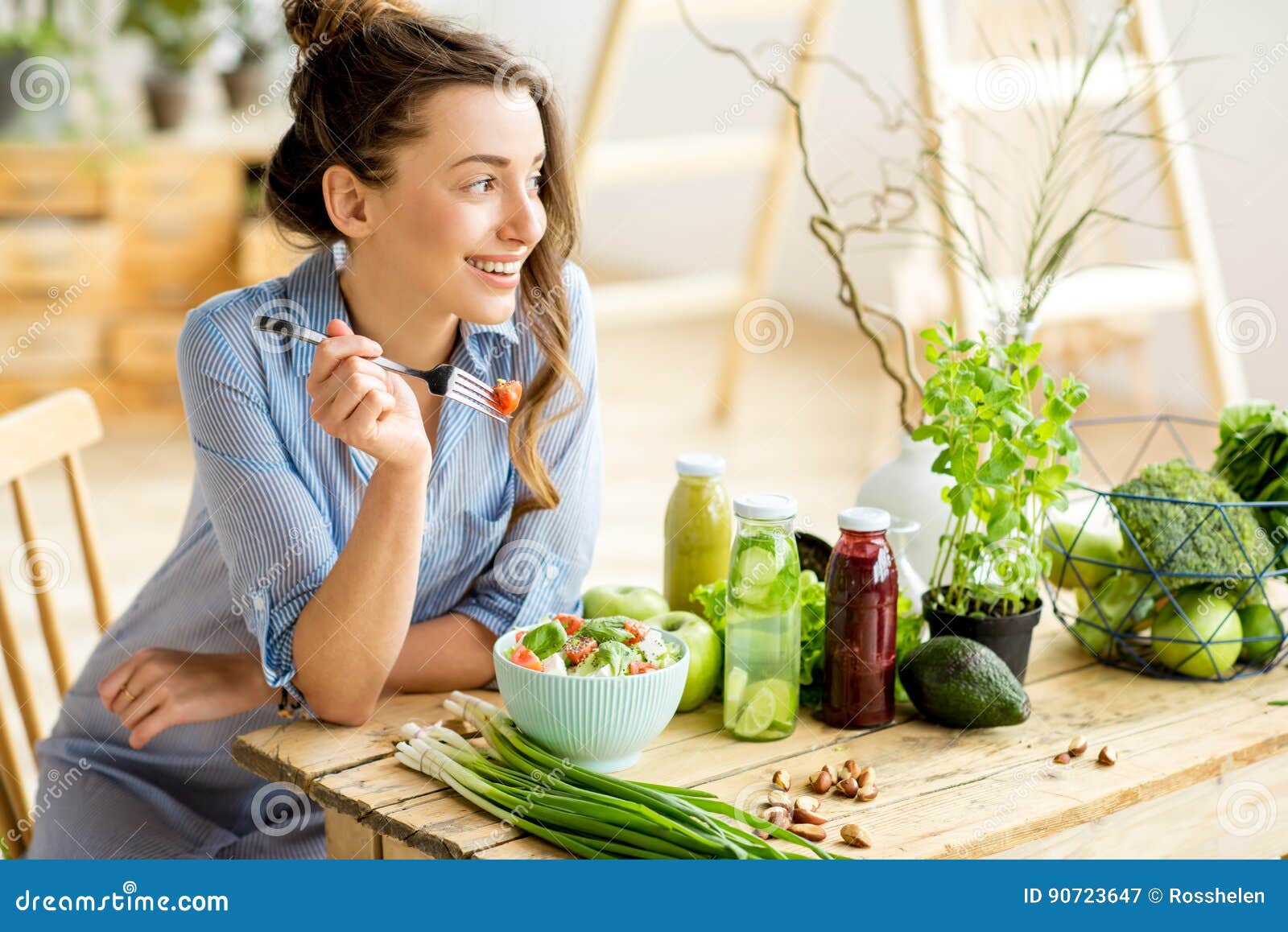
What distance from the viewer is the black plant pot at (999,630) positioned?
1394 millimetres

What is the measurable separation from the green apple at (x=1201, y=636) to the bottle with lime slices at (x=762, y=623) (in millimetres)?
422

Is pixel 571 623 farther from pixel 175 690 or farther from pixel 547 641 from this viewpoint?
pixel 175 690

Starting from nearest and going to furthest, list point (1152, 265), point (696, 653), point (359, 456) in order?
point (696, 653)
point (359, 456)
point (1152, 265)

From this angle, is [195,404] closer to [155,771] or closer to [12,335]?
[155,771]

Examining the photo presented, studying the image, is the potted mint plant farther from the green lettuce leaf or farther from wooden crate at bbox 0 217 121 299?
wooden crate at bbox 0 217 121 299

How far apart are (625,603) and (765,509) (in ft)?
0.87

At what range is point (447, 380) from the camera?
145 centimetres

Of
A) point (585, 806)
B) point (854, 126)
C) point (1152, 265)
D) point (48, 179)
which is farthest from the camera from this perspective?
point (854, 126)

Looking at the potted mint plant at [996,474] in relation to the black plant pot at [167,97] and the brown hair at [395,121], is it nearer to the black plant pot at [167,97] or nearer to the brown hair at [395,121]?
the brown hair at [395,121]

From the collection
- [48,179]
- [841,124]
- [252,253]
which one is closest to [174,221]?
[252,253]

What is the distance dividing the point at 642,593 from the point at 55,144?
4086 mm

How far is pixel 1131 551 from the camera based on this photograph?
146 cm

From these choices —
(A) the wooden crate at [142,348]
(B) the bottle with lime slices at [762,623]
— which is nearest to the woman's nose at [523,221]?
(B) the bottle with lime slices at [762,623]

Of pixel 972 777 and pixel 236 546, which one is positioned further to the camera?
pixel 236 546
